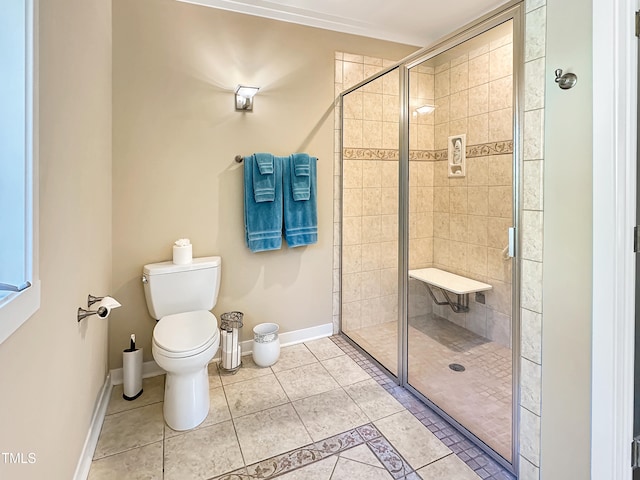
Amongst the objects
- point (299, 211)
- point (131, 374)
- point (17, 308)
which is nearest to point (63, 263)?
point (17, 308)

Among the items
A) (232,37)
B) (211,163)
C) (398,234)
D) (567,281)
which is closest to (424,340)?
(398,234)

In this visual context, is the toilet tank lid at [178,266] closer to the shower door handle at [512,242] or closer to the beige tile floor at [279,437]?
the beige tile floor at [279,437]

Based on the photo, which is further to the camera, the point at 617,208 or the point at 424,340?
the point at 424,340

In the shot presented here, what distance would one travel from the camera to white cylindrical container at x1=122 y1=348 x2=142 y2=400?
83.7 inches

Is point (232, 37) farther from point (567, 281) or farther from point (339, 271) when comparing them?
point (567, 281)

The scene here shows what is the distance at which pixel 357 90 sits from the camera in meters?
2.77

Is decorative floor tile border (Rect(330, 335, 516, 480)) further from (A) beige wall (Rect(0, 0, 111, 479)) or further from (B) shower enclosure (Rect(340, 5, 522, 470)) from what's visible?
(A) beige wall (Rect(0, 0, 111, 479))

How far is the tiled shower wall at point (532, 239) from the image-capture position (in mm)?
1350

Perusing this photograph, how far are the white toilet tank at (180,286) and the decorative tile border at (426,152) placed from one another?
4.81 ft

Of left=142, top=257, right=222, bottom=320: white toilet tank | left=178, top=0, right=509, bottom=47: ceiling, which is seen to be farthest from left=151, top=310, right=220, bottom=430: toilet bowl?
left=178, top=0, right=509, bottom=47: ceiling

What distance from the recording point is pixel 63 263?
1267 mm

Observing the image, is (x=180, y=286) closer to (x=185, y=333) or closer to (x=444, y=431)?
(x=185, y=333)

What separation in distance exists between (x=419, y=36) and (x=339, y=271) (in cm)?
228

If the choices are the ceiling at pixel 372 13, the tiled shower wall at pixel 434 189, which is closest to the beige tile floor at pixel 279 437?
the tiled shower wall at pixel 434 189
